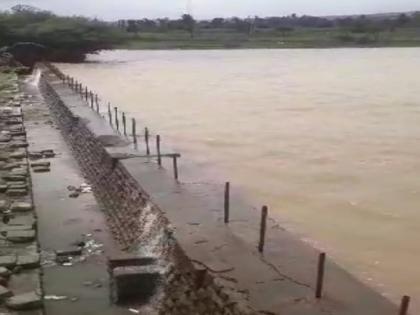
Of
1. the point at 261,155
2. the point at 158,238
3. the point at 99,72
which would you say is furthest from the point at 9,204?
the point at 99,72

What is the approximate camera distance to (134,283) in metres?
7.05

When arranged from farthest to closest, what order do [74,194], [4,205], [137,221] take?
[74,194]
[4,205]
[137,221]

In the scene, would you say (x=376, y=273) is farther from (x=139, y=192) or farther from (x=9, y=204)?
(x=9, y=204)

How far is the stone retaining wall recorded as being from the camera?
580 centimetres

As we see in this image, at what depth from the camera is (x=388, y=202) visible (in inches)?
466

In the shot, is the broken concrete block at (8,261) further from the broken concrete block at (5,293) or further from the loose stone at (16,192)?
the loose stone at (16,192)

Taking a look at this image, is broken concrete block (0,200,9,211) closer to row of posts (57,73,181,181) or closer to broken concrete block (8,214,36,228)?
broken concrete block (8,214,36,228)

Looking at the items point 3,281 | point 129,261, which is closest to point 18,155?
point 3,281

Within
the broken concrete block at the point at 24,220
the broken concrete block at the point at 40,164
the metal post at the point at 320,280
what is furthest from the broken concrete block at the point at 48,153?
the metal post at the point at 320,280

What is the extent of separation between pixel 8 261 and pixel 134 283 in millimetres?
1578

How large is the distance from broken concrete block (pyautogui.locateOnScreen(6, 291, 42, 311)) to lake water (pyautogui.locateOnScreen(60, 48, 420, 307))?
3.77 m

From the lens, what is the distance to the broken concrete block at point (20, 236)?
28.0 feet

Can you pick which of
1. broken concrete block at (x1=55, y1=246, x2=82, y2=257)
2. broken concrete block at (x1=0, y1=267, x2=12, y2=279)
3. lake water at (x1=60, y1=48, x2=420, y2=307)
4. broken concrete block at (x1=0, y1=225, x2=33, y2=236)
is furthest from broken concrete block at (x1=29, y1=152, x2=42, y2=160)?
broken concrete block at (x1=0, y1=267, x2=12, y2=279)

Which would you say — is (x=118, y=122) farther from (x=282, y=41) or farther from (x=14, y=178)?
(x=282, y=41)
